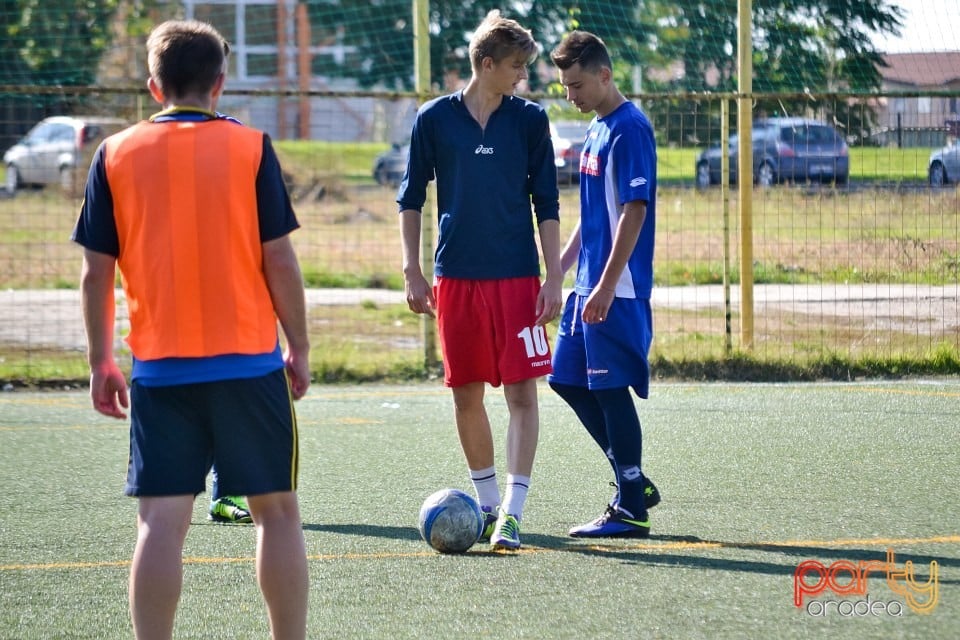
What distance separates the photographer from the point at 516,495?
4977mm

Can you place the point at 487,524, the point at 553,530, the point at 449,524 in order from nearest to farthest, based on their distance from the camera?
the point at 449,524
the point at 487,524
the point at 553,530

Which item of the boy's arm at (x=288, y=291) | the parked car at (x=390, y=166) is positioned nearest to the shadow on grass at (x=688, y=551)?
the boy's arm at (x=288, y=291)

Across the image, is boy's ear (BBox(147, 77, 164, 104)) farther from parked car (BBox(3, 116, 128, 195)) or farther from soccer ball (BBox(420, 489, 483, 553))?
parked car (BBox(3, 116, 128, 195))

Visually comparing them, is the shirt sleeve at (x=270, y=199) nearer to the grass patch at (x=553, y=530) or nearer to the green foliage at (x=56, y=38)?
the grass patch at (x=553, y=530)

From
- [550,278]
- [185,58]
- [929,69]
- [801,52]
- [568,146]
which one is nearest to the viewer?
[185,58]

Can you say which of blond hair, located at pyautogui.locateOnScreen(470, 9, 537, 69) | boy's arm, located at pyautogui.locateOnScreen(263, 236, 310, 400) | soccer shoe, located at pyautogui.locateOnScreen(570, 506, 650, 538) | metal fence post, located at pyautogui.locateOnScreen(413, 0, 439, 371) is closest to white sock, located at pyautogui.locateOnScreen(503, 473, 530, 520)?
soccer shoe, located at pyautogui.locateOnScreen(570, 506, 650, 538)

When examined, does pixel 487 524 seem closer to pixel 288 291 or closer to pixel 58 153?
pixel 288 291

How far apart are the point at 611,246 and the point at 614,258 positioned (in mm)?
147

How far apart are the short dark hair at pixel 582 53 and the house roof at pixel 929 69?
18.5 ft

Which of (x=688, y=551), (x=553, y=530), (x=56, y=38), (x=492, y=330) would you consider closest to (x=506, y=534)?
(x=553, y=530)

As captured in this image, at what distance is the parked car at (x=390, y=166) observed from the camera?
17911 millimetres

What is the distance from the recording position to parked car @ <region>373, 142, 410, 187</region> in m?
17.9

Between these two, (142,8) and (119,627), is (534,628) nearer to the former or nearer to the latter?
(119,627)

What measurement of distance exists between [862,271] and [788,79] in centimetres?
176
